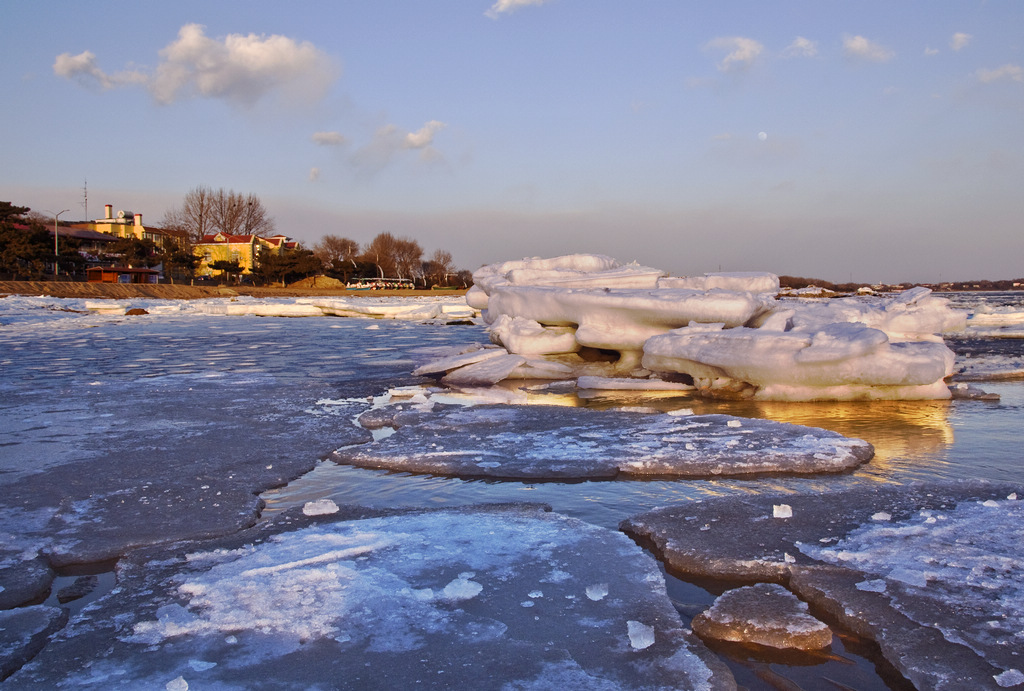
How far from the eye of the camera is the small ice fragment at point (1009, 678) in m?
1.86

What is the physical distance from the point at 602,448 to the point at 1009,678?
2.90 meters

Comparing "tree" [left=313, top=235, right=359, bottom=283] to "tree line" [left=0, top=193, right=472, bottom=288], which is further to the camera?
"tree" [left=313, top=235, right=359, bottom=283]

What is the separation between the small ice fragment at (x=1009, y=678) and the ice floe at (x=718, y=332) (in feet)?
16.0

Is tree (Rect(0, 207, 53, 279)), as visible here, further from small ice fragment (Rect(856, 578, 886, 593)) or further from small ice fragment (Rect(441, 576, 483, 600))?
small ice fragment (Rect(856, 578, 886, 593))

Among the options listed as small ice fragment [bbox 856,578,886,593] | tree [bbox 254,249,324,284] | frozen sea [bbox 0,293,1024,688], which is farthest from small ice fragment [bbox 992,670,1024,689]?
tree [bbox 254,249,324,284]

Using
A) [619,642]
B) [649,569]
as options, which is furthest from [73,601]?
[649,569]

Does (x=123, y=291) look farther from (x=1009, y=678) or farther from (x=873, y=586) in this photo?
(x=1009, y=678)

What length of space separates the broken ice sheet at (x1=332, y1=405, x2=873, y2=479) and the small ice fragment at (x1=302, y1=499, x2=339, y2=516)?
0.94 meters

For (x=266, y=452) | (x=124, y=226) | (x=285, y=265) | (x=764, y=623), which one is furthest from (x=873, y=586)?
(x=124, y=226)

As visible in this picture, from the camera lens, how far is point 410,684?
6.23ft

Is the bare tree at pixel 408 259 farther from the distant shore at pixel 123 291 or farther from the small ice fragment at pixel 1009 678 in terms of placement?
the small ice fragment at pixel 1009 678

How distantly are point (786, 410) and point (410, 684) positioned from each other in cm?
543

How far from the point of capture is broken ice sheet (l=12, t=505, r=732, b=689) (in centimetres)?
196

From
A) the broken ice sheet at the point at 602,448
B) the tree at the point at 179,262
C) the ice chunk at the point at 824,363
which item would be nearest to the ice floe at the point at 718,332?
the ice chunk at the point at 824,363
